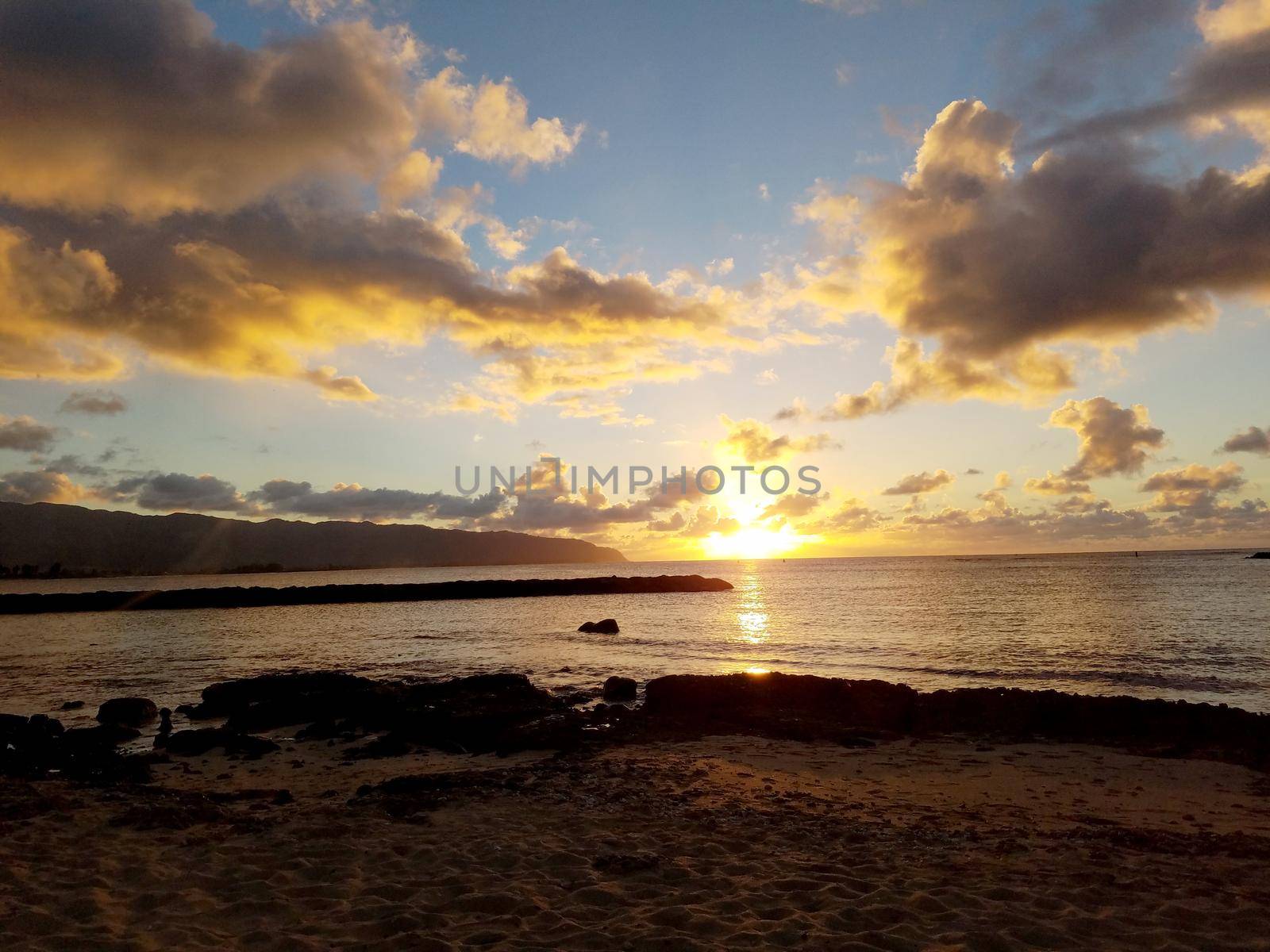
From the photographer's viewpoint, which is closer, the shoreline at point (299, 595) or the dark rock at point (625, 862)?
the dark rock at point (625, 862)

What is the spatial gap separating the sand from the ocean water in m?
12.2

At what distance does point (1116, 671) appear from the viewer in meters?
25.5

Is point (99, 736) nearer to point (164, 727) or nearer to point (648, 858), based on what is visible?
point (164, 727)

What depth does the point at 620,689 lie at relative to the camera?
69.5ft

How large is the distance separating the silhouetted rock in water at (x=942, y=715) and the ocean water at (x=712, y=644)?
6.66 metres

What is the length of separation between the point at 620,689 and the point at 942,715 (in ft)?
29.4

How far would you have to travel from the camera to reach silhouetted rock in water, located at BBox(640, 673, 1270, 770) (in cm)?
1462

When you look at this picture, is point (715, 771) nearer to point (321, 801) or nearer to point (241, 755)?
point (321, 801)

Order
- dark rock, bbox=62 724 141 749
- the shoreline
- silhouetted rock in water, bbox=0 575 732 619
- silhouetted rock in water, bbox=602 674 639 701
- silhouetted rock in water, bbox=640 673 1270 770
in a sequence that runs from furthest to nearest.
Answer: silhouetted rock in water, bbox=0 575 732 619
the shoreline
silhouetted rock in water, bbox=602 674 639 701
dark rock, bbox=62 724 141 749
silhouetted rock in water, bbox=640 673 1270 770

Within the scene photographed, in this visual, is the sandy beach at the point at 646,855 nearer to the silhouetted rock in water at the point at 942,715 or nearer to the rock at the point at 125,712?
the silhouetted rock in water at the point at 942,715

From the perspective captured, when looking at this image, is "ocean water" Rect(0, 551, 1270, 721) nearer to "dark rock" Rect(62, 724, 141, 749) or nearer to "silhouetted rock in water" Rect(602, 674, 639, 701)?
"silhouetted rock in water" Rect(602, 674, 639, 701)

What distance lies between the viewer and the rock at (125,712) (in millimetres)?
17969

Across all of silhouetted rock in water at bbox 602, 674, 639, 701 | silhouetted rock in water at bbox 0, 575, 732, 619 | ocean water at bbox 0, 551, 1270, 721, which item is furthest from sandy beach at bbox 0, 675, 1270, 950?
silhouetted rock in water at bbox 0, 575, 732, 619

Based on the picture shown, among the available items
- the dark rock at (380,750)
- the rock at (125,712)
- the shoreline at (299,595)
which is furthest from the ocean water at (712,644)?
the shoreline at (299,595)
